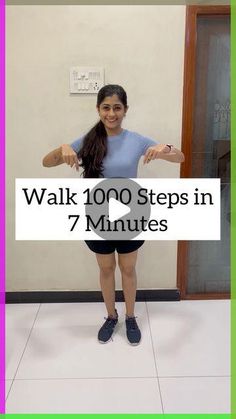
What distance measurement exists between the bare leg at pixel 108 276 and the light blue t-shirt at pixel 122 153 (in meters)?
0.44

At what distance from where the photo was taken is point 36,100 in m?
2.16

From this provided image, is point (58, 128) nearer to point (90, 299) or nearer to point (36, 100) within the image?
point (36, 100)

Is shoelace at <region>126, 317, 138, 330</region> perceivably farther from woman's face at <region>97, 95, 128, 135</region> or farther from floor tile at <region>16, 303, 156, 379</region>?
woman's face at <region>97, 95, 128, 135</region>

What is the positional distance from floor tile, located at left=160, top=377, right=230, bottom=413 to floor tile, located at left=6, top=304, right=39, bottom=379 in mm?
734

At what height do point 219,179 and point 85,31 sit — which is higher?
point 85,31

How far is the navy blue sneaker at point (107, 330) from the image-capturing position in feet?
6.62

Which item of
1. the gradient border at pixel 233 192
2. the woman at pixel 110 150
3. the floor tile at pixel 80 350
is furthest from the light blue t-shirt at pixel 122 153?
the floor tile at pixel 80 350

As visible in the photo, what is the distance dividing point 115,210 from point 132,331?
67 centimetres

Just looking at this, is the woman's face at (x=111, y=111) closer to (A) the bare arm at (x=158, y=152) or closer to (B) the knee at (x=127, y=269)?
(A) the bare arm at (x=158, y=152)

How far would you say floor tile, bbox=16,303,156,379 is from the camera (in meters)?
1.80

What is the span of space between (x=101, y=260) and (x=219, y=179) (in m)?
0.94

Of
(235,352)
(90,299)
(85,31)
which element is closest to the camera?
(235,352)
